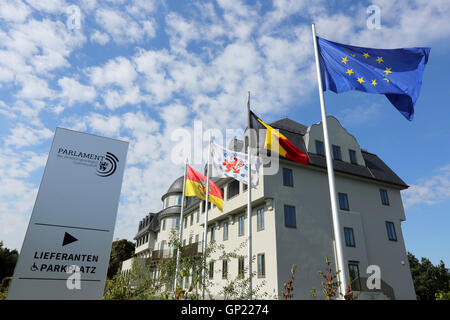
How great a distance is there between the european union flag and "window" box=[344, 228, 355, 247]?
49.5 ft

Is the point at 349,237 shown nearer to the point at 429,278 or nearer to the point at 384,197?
the point at 384,197

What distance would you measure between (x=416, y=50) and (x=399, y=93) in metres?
1.87

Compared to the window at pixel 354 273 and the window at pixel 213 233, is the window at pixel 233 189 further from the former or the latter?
the window at pixel 354 273

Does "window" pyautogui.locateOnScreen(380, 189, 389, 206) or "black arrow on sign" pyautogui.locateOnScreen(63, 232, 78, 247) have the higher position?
"window" pyautogui.locateOnScreen(380, 189, 389, 206)

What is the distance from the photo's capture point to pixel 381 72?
30.4 ft

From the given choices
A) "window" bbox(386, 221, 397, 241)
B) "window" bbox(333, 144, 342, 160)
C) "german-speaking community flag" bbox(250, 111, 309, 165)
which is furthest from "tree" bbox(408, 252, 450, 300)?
"german-speaking community flag" bbox(250, 111, 309, 165)

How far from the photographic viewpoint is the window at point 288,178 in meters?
21.6

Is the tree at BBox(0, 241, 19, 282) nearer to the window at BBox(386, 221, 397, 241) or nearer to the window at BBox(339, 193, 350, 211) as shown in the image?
the window at BBox(339, 193, 350, 211)

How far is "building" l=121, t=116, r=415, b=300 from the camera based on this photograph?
64.0 feet

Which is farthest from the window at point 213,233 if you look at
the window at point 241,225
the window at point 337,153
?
the window at point 337,153

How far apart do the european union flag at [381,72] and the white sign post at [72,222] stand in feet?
24.5

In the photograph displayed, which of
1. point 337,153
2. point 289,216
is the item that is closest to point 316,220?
point 289,216
